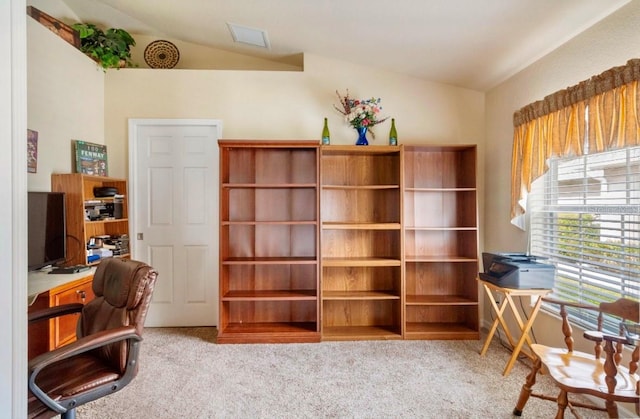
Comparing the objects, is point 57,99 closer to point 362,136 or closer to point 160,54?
point 160,54

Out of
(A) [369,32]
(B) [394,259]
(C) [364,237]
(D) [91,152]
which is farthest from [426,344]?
(D) [91,152]

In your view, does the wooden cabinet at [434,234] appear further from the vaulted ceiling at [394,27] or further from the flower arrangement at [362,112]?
the vaulted ceiling at [394,27]

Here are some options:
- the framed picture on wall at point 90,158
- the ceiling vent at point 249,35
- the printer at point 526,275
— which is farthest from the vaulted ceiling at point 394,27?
the printer at point 526,275

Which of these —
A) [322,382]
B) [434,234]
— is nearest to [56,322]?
[322,382]

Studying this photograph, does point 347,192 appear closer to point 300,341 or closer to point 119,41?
point 300,341

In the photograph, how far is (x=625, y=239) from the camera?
188 cm

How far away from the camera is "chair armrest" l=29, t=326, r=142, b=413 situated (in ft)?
3.95

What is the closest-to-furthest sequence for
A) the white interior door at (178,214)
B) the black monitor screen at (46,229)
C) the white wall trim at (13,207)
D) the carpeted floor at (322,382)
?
the white wall trim at (13,207), the carpeted floor at (322,382), the black monitor screen at (46,229), the white interior door at (178,214)

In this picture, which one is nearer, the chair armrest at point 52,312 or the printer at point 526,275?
the chair armrest at point 52,312

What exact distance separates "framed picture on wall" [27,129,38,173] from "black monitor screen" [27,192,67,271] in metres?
0.26

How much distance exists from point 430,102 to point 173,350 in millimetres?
3351

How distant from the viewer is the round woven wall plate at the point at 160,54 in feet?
11.0

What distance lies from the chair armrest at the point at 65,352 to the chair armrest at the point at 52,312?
33 centimetres

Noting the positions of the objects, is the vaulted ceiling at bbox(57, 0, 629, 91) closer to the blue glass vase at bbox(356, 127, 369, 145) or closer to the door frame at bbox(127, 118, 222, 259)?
the blue glass vase at bbox(356, 127, 369, 145)
